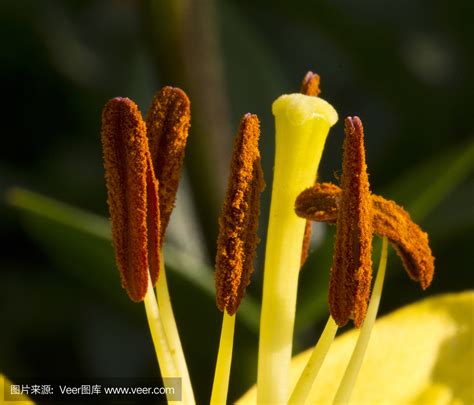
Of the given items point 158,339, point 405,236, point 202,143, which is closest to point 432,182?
point 405,236

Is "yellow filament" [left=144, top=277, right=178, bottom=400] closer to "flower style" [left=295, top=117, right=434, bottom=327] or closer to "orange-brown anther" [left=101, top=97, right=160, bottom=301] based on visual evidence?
"orange-brown anther" [left=101, top=97, right=160, bottom=301]

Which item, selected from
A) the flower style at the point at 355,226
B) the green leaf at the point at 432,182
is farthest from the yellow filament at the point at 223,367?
the green leaf at the point at 432,182

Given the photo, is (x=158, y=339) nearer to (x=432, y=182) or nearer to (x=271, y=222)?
(x=271, y=222)

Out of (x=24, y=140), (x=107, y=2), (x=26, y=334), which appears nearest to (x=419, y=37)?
(x=107, y=2)

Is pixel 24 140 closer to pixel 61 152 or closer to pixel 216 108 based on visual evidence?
pixel 61 152

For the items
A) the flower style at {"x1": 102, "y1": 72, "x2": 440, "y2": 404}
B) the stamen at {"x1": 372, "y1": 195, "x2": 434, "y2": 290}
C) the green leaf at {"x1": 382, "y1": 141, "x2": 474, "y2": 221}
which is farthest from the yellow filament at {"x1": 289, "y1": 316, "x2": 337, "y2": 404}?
the green leaf at {"x1": 382, "y1": 141, "x2": 474, "y2": 221}

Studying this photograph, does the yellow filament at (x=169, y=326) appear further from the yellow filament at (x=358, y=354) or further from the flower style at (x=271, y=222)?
the yellow filament at (x=358, y=354)

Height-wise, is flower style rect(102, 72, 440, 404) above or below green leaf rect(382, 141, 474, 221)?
below
